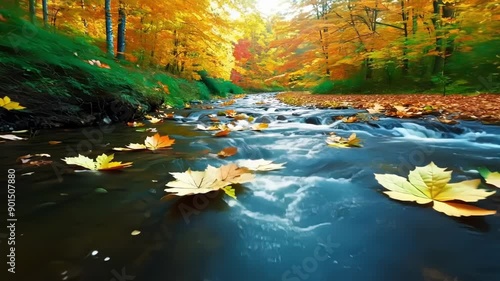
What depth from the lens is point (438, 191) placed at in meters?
1.06

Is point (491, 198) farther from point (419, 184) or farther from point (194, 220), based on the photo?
point (194, 220)

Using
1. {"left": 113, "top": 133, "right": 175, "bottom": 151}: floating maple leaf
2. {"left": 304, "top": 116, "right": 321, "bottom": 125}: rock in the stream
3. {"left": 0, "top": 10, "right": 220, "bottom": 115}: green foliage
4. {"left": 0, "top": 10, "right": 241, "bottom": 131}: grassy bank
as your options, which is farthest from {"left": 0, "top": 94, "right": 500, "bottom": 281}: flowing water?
{"left": 304, "top": 116, "right": 321, "bottom": 125}: rock in the stream

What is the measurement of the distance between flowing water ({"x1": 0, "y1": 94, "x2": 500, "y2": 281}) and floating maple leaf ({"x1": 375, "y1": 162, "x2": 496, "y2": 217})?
0.04 metres

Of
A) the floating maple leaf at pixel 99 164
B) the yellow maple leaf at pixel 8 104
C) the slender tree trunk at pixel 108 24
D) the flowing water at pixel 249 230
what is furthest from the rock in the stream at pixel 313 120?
the slender tree trunk at pixel 108 24

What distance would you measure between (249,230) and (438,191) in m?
0.77

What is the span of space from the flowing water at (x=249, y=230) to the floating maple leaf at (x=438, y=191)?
0.04 meters

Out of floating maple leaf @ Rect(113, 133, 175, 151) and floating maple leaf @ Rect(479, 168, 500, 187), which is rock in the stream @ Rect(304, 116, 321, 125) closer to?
floating maple leaf @ Rect(113, 133, 175, 151)

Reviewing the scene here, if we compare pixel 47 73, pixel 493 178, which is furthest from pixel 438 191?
pixel 47 73

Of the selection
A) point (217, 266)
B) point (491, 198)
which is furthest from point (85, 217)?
point (491, 198)

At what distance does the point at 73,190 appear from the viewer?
4.04 ft

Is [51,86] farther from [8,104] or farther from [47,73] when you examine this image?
[8,104]

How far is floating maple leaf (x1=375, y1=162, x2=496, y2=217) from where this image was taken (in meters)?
0.95

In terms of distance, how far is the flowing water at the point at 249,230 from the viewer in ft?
2.29

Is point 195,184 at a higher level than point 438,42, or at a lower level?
lower
